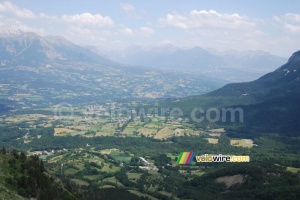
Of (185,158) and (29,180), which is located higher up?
(29,180)

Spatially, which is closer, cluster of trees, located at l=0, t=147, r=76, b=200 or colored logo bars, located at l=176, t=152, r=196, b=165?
cluster of trees, located at l=0, t=147, r=76, b=200

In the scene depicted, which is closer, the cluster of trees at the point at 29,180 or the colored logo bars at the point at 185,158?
the cluster of trees at the point at 29,180

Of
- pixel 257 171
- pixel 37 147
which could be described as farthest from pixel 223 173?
pixel 37 147

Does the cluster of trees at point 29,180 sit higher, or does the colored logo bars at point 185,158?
the cluster of trees at point 29,180

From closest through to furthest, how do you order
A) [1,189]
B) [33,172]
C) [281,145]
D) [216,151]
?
[1,189], [33,172], [216,151], [281,145]

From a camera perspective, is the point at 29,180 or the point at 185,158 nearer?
the point at 29,180

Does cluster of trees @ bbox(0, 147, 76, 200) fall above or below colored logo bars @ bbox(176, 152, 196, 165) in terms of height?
above

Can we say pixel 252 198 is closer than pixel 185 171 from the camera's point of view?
Yes

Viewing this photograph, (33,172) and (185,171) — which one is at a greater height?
(33,172)

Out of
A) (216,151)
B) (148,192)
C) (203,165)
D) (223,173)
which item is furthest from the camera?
(216,151)

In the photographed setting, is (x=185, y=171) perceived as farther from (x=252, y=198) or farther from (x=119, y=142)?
(x=119, y=142)
